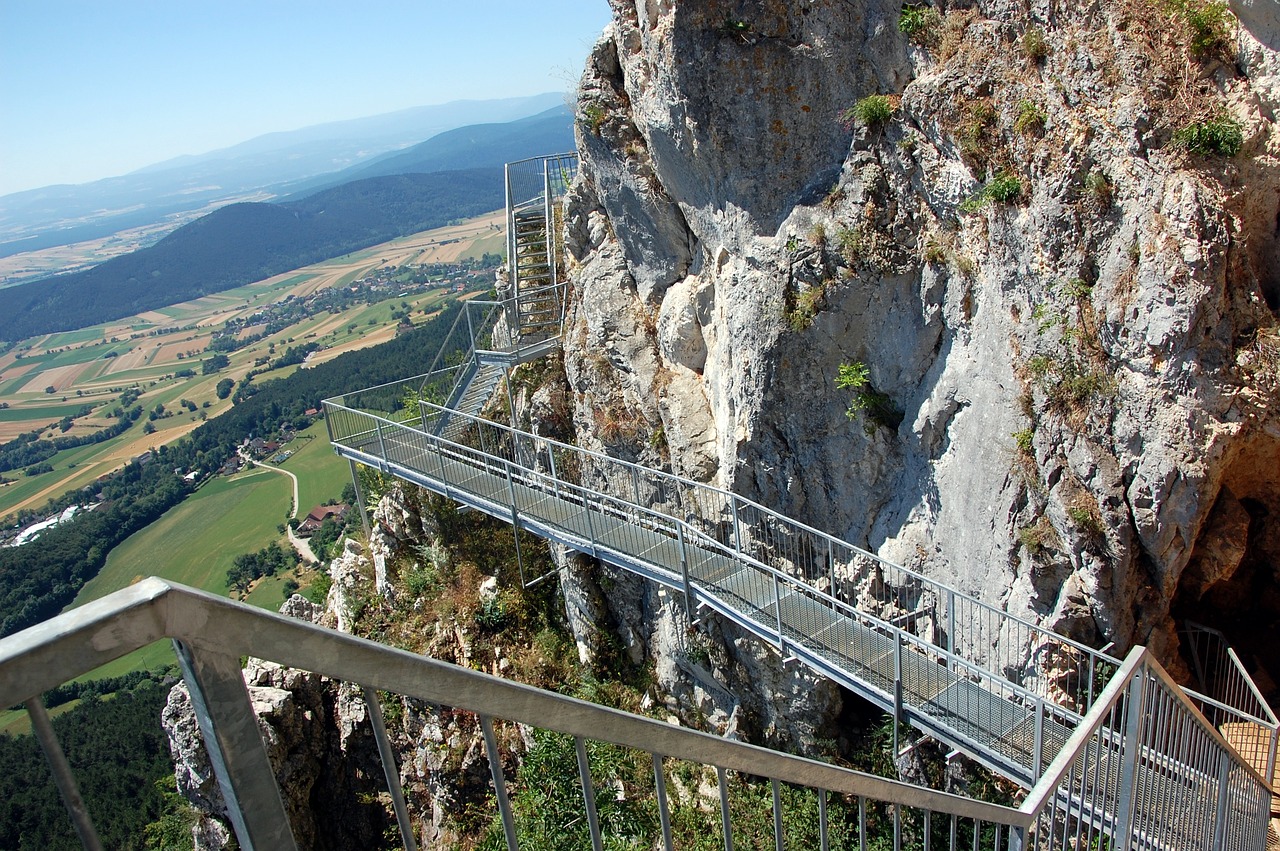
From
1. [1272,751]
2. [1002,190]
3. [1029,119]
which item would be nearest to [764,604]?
[1272,751]

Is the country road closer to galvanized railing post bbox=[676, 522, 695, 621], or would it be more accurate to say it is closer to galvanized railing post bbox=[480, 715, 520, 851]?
galvanized railing post bbox=[676, 522, 695, 621]

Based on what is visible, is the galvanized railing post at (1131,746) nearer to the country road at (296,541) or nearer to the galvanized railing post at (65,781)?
the galvanized railing post at (65,781)

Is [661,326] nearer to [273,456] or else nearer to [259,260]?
[273,456]

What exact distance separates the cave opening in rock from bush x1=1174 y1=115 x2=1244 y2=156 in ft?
9.09

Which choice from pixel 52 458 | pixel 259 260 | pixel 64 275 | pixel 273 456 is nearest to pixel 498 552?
pixel 273 456

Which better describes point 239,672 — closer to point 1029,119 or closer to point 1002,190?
point 1002,190

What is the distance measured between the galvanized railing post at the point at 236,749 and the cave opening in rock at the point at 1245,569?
29.6 ft

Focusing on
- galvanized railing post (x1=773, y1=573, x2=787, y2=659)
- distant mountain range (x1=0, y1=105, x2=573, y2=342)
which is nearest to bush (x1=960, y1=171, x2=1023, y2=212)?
galvanized railing post (x1=773, y1=573, x2=787, y2=659)

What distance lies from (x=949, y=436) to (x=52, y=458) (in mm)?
120342

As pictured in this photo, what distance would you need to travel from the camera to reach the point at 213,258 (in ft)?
598

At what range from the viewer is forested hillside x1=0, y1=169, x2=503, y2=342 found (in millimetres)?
172500

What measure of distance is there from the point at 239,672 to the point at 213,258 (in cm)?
20908

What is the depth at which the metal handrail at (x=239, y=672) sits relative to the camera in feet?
3.82

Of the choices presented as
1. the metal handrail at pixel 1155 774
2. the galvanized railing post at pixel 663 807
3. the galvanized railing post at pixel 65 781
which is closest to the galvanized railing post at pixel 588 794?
the galvanized railing post at pixel 663 807
